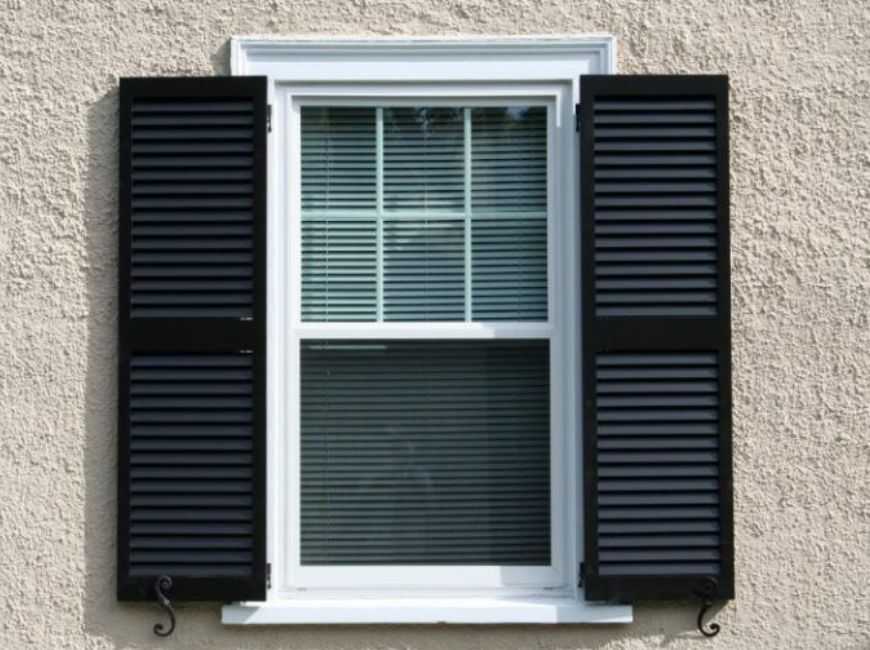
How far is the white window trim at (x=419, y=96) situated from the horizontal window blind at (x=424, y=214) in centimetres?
7

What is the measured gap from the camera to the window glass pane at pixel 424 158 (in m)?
4.31

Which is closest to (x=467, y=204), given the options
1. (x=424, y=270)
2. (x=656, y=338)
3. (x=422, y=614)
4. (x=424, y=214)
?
(x=424, y=214)

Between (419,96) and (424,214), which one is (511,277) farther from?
(419,96)

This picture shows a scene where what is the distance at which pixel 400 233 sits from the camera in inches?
169

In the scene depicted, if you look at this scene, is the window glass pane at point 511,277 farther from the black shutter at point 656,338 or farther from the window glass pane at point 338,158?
the window glass pane at point 338,158

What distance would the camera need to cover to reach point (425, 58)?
13.9 feet

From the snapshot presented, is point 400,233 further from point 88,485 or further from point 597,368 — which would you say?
point 88,485

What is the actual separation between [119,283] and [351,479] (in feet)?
3.28

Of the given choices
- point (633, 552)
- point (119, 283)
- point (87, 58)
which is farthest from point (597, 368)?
point (87, 58)

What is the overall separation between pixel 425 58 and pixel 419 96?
0.13 metres

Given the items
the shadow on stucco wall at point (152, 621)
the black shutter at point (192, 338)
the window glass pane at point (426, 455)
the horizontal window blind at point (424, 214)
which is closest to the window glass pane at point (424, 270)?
the horizontal window blind at point (424, 214)

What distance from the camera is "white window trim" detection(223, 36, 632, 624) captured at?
13.7 ft

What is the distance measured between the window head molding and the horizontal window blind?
14 cm

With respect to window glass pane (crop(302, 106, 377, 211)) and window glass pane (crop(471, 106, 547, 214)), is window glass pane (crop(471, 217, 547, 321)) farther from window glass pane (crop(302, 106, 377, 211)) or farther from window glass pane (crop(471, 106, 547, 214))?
window glass pane (crop(302, 106, 377, 211))
